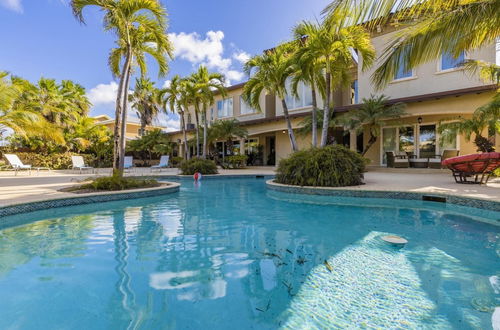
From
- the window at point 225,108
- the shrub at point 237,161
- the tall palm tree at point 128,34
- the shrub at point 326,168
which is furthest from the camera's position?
the window at point 225,108

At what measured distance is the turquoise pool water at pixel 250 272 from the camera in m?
2.34

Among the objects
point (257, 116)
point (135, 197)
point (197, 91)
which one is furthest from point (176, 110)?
point (135, 197)

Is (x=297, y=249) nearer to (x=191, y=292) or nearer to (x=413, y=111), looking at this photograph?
(x=191, y=292)

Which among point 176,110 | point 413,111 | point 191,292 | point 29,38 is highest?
point 29,38

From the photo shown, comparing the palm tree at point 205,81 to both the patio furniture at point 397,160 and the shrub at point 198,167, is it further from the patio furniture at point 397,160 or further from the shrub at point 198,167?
the patio furniture at point 397,160

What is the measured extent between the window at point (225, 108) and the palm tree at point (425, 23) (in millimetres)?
20358

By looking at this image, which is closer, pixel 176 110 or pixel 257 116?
pixel 176 110

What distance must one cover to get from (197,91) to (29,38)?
32.7 ft

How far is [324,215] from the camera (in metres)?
6.22

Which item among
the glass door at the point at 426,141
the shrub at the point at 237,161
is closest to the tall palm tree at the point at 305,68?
the glass door at the point at 426,141

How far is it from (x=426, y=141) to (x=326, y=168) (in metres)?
9.86

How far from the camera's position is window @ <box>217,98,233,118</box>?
975 inches

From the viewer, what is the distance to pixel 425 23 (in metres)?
4.54

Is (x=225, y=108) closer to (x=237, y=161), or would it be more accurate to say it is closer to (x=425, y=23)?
(x=237, y=161)
